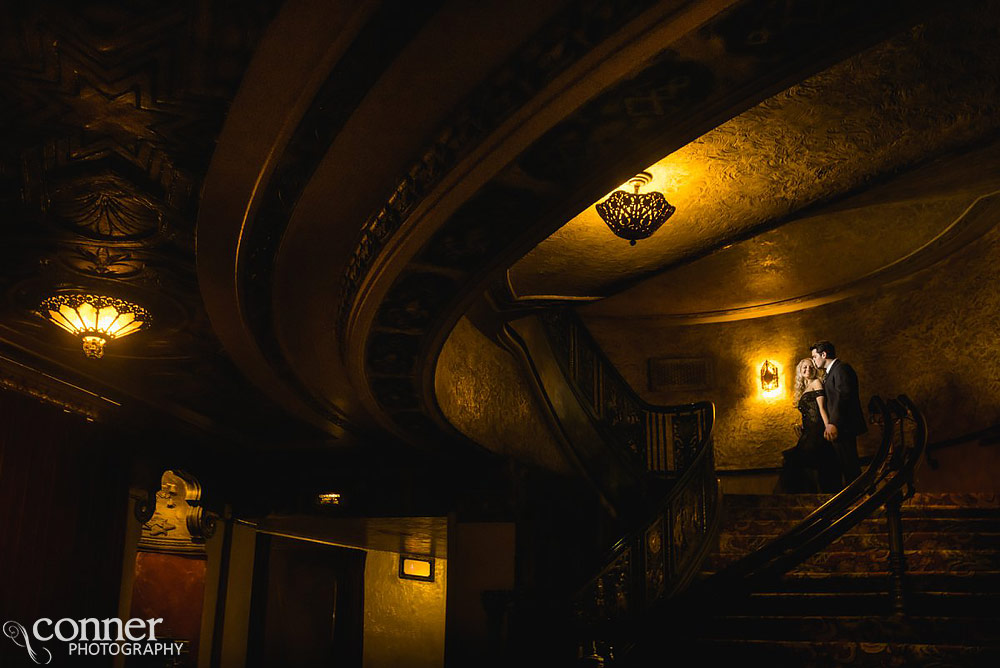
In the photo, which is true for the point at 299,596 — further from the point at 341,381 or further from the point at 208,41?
the point at 208,41

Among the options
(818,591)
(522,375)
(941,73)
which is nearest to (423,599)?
(522,375)

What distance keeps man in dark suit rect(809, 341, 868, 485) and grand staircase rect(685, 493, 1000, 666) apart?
1.30 meters

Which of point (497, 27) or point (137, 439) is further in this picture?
point (137, 439)

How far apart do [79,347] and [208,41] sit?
4.25 meters

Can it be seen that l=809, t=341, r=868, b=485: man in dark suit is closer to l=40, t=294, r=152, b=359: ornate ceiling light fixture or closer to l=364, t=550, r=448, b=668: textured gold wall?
l=40, t=294, r=152, b=359: ornate ceiling light fixture

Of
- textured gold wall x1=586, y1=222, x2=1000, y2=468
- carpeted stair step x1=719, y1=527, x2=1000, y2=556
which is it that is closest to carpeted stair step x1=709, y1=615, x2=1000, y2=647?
carpeted stair step x1=719, y1=527, x2=1000, y2=556

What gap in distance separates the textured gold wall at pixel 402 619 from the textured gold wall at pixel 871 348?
4470 mm

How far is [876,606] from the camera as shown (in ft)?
15.6

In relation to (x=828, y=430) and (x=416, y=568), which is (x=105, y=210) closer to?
(x=828, y=430)

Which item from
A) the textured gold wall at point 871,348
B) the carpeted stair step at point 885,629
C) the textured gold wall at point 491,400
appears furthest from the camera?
the textured gold wall at point 871,348

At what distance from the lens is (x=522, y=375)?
9289 millimetres

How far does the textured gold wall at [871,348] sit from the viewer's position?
9.22 m

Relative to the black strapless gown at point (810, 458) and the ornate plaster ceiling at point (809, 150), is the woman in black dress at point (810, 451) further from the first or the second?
the ornate plaster ceiling at point (809, 150)

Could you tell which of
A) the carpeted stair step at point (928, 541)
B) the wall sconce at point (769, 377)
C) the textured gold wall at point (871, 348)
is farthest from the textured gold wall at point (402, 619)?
the carpeted stair step at point (928, 541)
